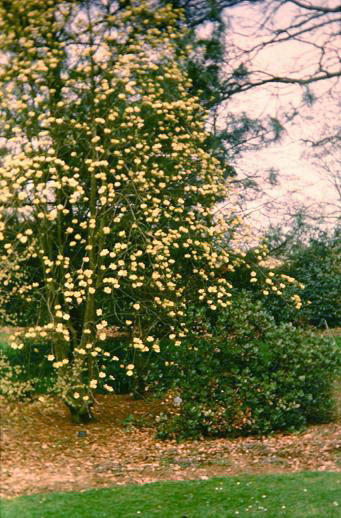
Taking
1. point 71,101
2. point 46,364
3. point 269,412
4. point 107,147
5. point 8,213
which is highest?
point 71,101

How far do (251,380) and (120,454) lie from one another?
218 cm

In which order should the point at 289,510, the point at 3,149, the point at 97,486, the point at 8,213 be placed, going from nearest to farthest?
the point at 289,510 → the point at 97,486 → the point at 8,213 → the point at 3,149

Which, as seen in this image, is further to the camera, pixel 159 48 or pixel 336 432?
pixel 159 48

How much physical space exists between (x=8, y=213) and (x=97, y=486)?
12.8 ft

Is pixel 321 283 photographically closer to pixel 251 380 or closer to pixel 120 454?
pixel 251 380

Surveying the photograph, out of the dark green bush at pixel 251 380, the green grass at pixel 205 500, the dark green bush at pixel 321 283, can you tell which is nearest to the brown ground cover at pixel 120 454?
the dark green bush at pixel 251 380

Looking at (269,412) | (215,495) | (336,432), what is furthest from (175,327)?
(215,495)

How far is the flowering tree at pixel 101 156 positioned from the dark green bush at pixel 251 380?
2.19 ft

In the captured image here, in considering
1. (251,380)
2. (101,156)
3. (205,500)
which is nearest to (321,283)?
(251,380)

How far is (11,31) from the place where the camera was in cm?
883

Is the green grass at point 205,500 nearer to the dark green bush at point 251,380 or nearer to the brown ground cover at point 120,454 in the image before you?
the brown ground cover at point 120,454

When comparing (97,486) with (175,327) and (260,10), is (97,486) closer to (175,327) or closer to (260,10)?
(175,327)

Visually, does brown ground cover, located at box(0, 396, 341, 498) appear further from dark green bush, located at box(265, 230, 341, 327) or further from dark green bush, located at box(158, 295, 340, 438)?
dark green bush, located at box(265, 230, 341, 327)

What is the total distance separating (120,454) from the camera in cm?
879
